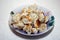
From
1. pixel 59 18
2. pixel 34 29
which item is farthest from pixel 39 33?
pixel 59 18

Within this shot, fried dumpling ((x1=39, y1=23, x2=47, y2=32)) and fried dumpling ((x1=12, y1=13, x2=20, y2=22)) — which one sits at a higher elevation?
fried dumpling ((x1=12, y1=13, x2=20, y2=22))

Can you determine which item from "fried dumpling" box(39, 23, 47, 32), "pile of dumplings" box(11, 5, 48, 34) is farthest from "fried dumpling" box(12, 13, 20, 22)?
"fried dumpling" box(39, 23, 47, 32)

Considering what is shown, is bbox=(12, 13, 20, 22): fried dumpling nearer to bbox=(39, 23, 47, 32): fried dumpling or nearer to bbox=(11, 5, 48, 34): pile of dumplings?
bbox=(11, 5, 48, 34): pile of dumplings

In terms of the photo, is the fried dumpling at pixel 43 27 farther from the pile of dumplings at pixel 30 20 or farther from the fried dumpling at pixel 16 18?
the fried dumpling at pixel 16 18

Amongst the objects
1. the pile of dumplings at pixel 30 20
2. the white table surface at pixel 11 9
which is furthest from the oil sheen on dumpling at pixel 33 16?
the white table surface at pixel 11 9

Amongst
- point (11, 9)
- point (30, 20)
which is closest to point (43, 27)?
point (30, 20)

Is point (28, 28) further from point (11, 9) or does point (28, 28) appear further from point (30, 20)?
point (11, 9)
